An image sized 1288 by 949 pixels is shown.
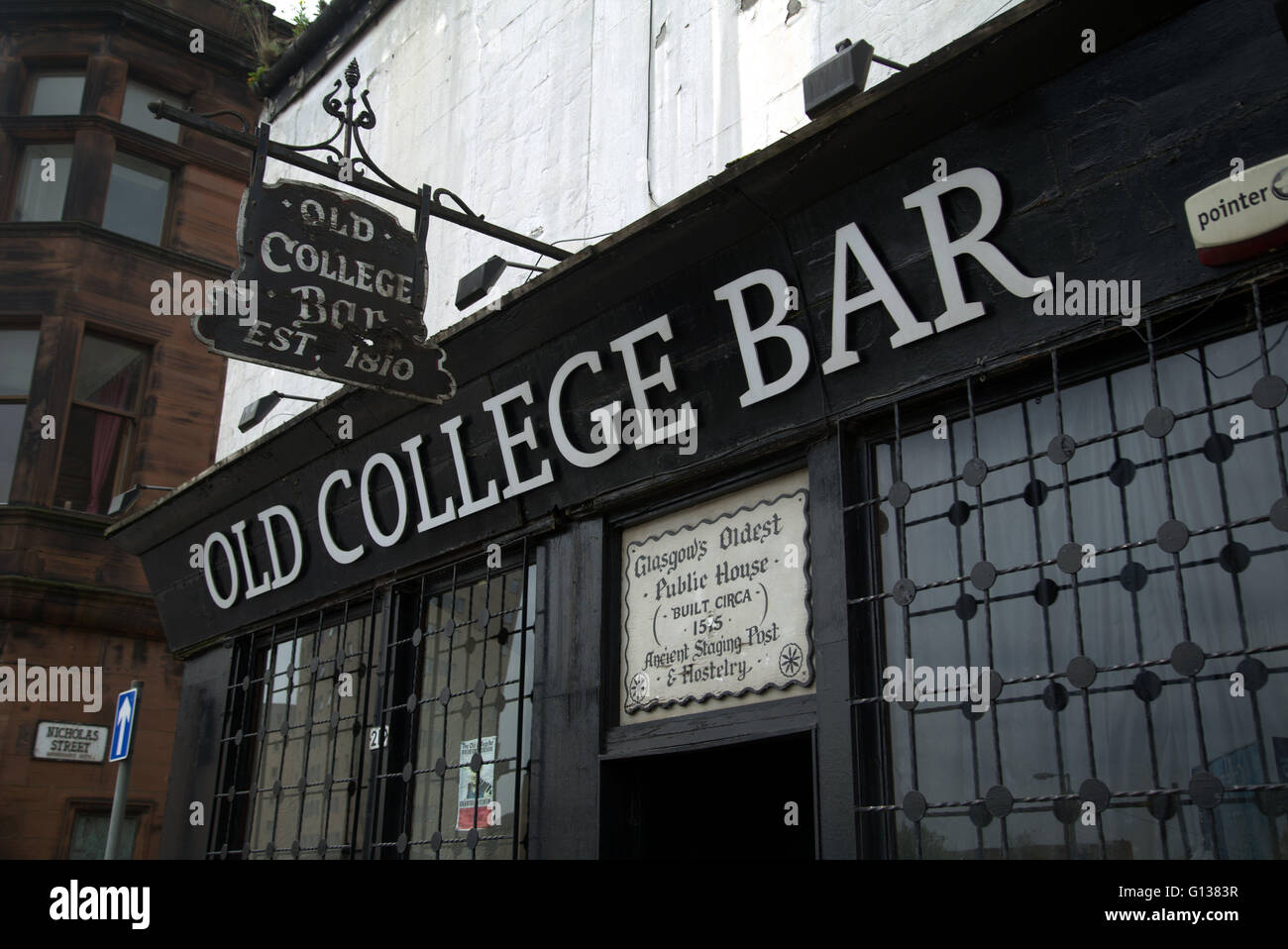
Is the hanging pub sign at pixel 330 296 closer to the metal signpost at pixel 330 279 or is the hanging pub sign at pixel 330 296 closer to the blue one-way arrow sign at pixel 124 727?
the metal signpost at pixel 330 279

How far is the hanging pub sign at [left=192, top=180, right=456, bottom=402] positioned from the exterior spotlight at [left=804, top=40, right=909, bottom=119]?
2.37m

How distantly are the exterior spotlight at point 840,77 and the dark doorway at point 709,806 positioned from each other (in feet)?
9.38

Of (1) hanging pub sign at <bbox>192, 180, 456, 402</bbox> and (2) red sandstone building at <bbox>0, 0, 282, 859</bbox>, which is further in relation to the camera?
(2) red sandstone building at <bbox>0, 0, 282, 859</bbox>

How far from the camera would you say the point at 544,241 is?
7.10m

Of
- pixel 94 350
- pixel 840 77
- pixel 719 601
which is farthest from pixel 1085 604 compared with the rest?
pixel 94 350

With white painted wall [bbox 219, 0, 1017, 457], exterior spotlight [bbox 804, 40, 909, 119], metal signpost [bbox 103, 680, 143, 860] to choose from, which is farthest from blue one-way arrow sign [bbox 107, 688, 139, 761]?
exterior spotlight [bbox 804, 40, 909, 119]

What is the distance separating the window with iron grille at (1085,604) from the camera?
3723mm

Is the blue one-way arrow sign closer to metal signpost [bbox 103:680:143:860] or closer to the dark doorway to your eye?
metal signpost [bbox 103:680:143:860]

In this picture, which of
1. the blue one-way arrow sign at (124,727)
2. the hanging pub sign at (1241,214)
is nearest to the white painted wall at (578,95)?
the hanging pub sign at (1241,214)

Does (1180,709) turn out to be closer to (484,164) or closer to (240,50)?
(484,164)

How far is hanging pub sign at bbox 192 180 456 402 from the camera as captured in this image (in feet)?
18.4

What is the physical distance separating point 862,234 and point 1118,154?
3.46 feet

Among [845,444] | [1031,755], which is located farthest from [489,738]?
[1031,755]

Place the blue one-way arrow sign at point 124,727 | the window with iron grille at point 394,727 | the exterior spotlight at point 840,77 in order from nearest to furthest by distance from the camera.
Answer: the exterior spotlight at point 840,77 → the window with iron grille at point 394,727 → the blue one-way arrow sign at point 124,727
